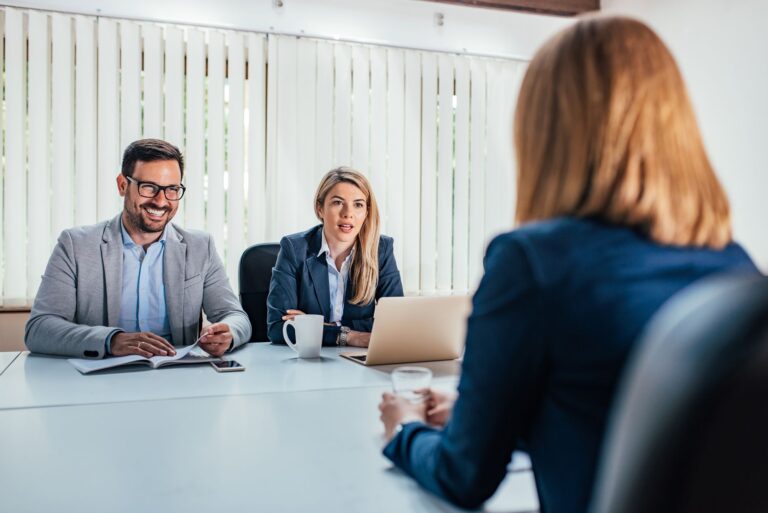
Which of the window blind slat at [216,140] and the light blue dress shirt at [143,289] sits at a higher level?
the window blind slat at [216,140]

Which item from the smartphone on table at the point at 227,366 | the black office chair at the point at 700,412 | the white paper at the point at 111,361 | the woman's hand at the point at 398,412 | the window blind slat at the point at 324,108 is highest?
the window blind slat at the point at 324,108

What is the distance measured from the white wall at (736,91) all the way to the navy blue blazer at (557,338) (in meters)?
2.69

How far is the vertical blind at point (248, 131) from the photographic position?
140 inches

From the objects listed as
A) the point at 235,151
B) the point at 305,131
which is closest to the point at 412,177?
the point at 305,131

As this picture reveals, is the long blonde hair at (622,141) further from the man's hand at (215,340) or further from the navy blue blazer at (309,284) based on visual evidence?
the navy blue blazer at (309,284)

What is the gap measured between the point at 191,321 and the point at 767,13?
121 inches

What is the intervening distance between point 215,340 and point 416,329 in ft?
2.15

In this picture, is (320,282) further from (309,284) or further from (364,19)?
(364,19)

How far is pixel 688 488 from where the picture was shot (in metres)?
0.47

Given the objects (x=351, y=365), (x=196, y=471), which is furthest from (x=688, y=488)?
(x=351, y=365)

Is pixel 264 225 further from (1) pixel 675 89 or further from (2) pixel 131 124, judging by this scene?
(1) pixel 675 89

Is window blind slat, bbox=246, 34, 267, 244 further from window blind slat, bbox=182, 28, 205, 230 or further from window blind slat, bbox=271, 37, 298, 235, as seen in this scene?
window blind slat, bbox=182, 28, 205, 230

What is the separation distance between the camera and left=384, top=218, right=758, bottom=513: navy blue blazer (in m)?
0.68

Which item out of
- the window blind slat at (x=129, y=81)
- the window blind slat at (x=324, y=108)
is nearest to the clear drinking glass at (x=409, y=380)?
the window blind slat at (x=324, y=108)
